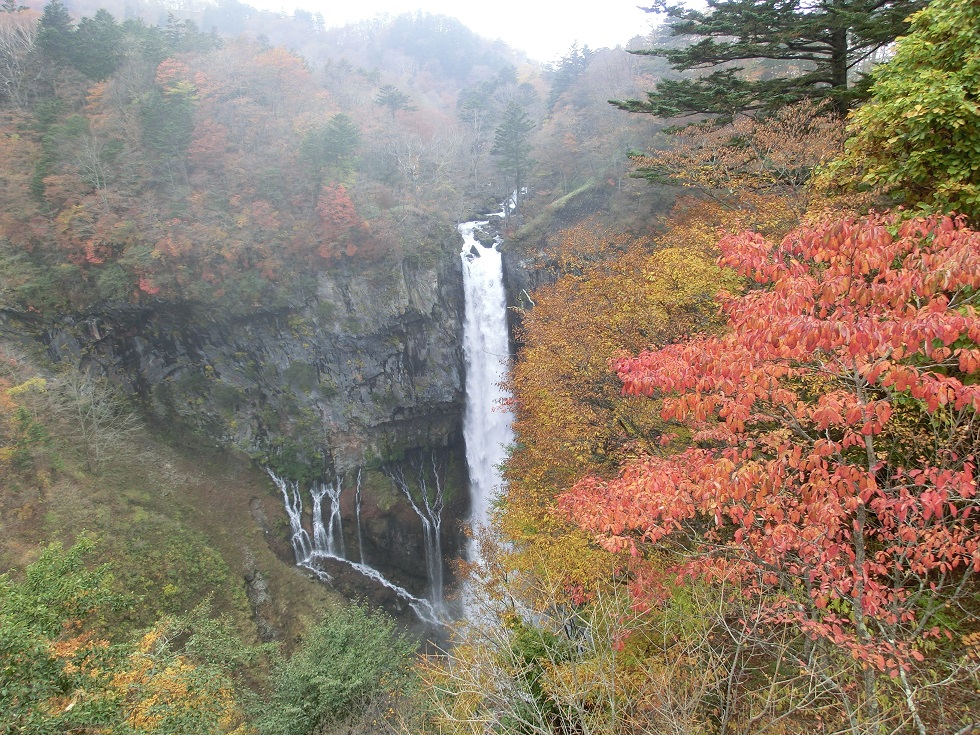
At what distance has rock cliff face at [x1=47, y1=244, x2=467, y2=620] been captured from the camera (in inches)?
842

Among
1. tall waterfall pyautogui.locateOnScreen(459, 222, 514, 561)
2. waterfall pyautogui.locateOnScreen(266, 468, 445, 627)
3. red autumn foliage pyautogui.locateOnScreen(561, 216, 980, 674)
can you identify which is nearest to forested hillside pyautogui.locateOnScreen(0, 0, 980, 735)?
red autumn foliage pyautogui.locateOnScreen(561, 216, 980, 674)

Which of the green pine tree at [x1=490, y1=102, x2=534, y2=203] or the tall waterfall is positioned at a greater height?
the green pine tree at [x1=490, y1=102, x2=534, y2=203]

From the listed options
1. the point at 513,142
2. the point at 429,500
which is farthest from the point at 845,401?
the point at 513,142

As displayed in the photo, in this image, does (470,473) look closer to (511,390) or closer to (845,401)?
(511,390)

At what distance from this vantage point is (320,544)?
73.3ft

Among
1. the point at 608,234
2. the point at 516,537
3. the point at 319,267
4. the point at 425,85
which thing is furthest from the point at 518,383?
the point at 425,85

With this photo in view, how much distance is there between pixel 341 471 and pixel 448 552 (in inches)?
266

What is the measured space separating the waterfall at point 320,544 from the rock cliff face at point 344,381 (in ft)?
1.35

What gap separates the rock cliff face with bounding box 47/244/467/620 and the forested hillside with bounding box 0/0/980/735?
160mm

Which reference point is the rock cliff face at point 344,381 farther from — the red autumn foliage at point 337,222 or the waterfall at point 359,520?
the red autumn foliage at point 337,222

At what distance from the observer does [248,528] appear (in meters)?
20.6

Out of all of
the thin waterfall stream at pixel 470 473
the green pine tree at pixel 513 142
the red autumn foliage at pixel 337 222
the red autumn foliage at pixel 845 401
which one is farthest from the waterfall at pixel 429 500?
the red autumn foliage at pixel 845 401

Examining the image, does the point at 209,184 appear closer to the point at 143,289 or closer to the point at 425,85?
the point at 143,289

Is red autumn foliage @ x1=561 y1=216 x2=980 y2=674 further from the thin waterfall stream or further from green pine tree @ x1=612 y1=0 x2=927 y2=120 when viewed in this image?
the thin waterfall stream
